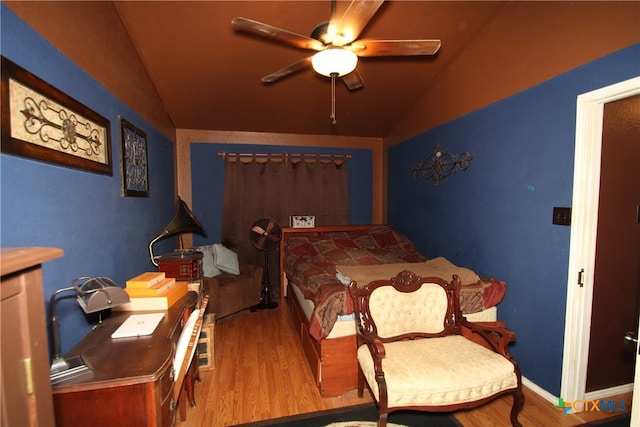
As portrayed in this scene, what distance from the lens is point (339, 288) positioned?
2162 millimetres

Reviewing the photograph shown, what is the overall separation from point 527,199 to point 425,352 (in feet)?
4.57

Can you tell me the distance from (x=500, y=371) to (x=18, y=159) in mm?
2553

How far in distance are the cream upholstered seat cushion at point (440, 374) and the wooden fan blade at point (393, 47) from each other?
191 centimetres

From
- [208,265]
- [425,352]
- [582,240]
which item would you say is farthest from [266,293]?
[582,240]

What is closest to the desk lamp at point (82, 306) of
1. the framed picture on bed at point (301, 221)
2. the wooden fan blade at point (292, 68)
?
the wooden fan blade at point (292, 68)

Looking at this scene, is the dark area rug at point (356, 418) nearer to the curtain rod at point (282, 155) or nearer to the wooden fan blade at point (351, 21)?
the wooden fan blade at point (351, 21)

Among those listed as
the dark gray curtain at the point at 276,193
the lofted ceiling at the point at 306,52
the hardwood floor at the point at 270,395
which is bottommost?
the hardwood floor at the point at 270,395

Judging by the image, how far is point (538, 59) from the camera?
2.12 m

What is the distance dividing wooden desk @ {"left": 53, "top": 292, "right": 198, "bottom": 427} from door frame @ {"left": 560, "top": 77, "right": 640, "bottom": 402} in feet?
7.85

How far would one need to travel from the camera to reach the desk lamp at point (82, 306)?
104 cm

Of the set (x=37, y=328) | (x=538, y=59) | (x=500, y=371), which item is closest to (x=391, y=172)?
(x=538, y=59)

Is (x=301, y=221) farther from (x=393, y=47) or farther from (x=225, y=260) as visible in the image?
(x=393, y=47)

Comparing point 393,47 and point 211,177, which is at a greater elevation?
point 393,47

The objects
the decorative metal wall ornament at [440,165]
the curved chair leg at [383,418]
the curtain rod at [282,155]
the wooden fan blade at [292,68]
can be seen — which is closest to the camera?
the curved chair leg at [383,418]
